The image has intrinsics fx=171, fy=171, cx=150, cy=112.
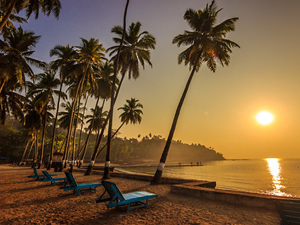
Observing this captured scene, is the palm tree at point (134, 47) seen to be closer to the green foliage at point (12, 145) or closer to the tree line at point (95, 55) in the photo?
the tree line at point (95, 55)

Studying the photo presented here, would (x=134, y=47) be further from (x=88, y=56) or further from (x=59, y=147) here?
(x=59, y=147)

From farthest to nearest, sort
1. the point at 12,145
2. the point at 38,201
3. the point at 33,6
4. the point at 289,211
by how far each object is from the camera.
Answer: the point at 12,145 < the point at 33,6 < the point at 38,201 < the point at 289,211

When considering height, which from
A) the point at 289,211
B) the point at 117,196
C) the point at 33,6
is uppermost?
the point at 33,6

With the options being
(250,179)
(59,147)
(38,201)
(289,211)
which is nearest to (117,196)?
(38,201)

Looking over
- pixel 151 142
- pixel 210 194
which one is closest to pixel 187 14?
pixel 210 194

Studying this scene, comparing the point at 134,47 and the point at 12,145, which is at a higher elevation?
the point at 134,47

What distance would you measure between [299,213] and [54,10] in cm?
1899

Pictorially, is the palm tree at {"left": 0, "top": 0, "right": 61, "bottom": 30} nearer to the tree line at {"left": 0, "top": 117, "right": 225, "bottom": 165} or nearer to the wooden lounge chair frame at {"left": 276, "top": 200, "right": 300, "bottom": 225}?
the wooden lounge chair frame at {"left": 276, "top": 200, "right": 300, "bottom": 225}

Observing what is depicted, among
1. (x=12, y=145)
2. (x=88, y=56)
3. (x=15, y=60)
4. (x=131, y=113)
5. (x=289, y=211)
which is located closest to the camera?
A: (x=289, y=211)

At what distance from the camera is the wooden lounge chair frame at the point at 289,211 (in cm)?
346

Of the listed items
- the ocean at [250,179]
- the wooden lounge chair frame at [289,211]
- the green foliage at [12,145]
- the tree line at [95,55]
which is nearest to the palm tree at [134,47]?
the tree line at [95,55]

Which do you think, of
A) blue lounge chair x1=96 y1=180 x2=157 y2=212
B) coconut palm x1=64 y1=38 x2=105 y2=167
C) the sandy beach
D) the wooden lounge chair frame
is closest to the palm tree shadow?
the sandy beach

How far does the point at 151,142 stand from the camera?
19600cm

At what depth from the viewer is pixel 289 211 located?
3.54 meters
